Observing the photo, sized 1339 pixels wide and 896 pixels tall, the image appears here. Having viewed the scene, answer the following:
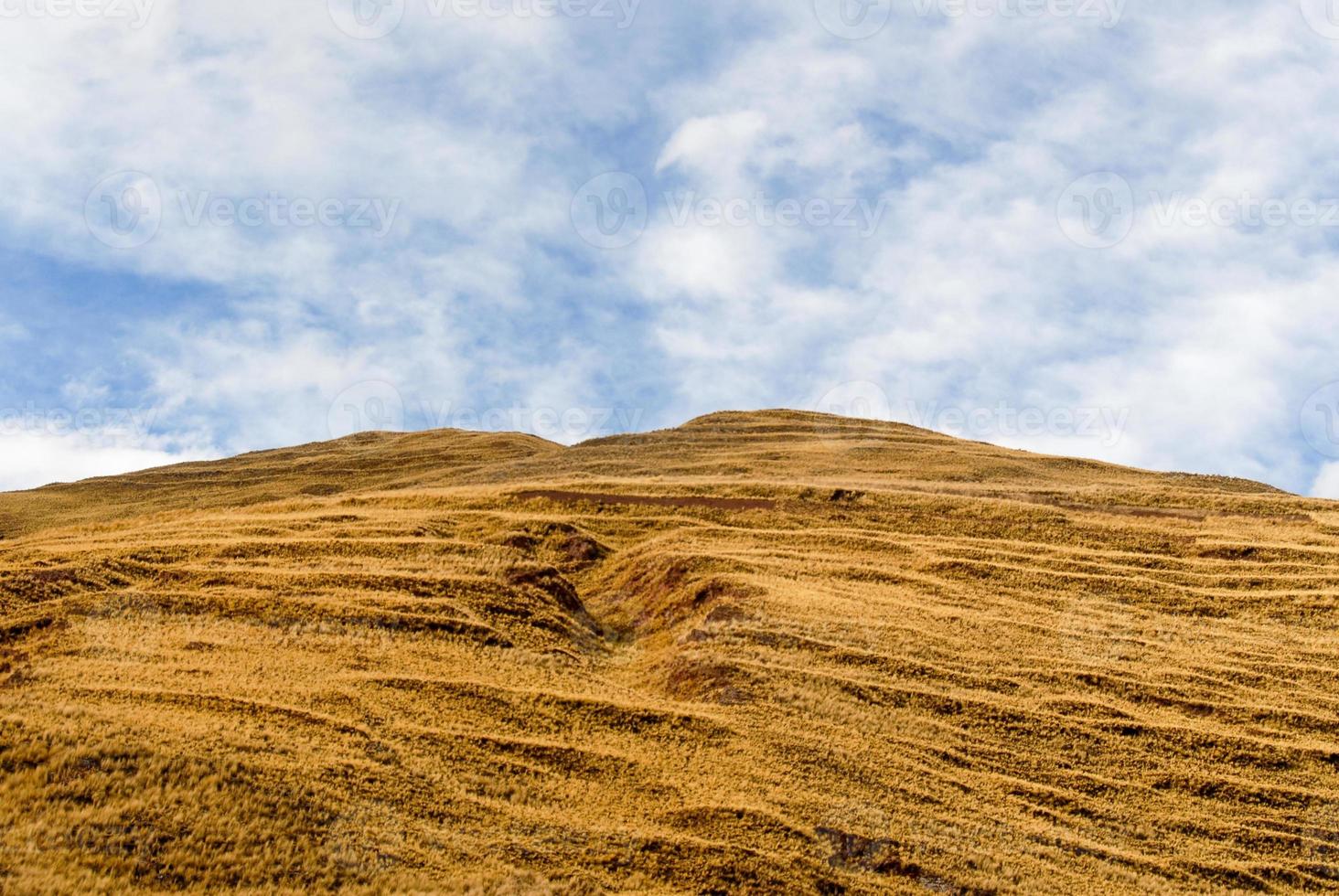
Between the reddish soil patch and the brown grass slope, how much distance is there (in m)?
0.22

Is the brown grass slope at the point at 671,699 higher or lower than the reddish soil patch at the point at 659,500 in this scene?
lower

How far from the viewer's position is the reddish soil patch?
29672 mm

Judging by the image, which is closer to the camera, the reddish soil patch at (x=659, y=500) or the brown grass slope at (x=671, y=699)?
the brown grass slope at (x=671, y=699)

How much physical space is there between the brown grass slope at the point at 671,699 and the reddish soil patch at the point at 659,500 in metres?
0.22

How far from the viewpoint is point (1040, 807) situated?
1508cm

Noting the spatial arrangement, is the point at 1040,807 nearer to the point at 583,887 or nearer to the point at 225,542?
the point at 583,887

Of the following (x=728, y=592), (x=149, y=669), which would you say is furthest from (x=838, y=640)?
(x=149, y=669)

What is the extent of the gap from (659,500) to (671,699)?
13.3 meters

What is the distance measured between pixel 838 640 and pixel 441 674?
7443 millimetres

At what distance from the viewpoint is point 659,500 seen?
30.2 metres

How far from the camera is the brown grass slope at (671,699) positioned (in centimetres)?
1214

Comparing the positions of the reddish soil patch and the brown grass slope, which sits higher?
the reddish soil patch

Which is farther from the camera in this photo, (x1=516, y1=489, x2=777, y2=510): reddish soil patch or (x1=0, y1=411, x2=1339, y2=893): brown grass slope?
(x1=516, y1=489, x2=777, y2=510): reddish soil patch

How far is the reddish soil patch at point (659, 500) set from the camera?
29672 mm
